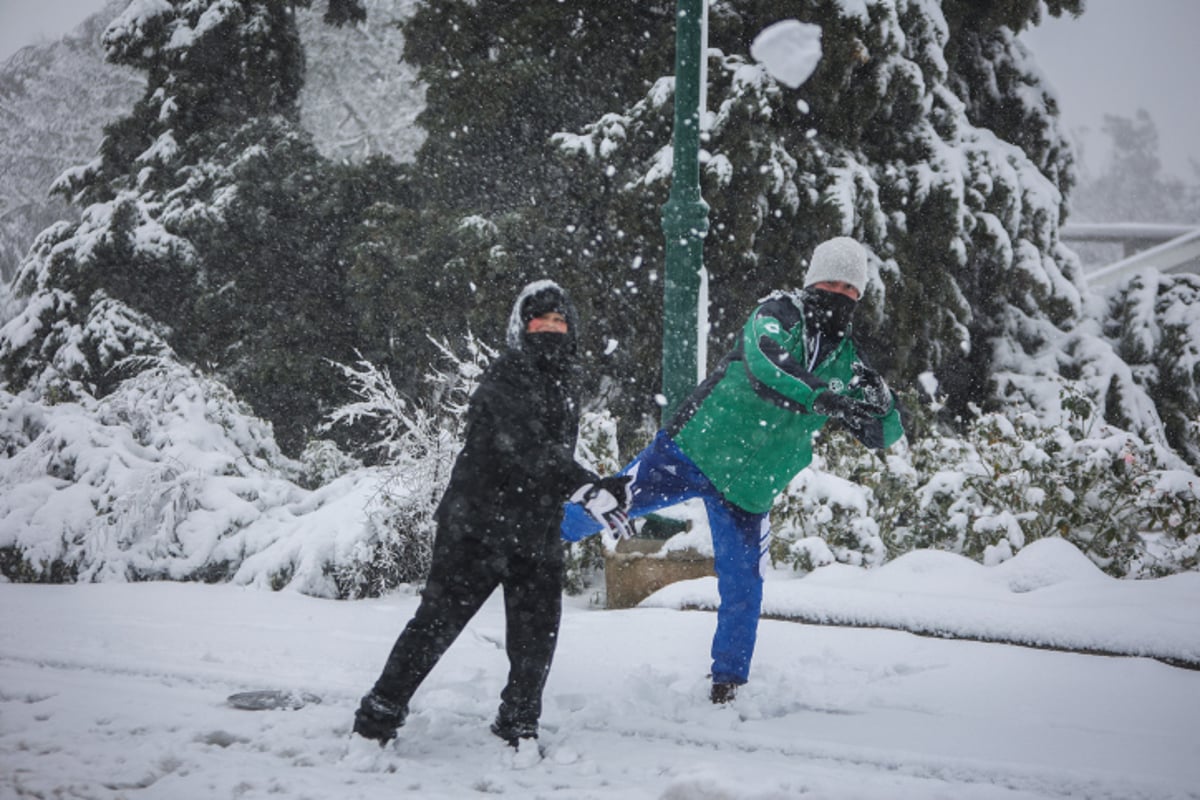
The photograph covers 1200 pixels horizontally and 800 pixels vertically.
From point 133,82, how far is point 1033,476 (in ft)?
64.6

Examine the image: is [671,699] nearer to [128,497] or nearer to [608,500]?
[608,500]

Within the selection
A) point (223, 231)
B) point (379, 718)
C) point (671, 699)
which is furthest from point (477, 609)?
point (223, 231)

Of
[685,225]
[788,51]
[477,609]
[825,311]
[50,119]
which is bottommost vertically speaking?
[477,609]

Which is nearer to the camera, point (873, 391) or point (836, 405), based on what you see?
point (836, 405)

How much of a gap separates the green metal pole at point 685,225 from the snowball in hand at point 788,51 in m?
3.73

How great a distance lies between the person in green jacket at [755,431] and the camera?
3.31m

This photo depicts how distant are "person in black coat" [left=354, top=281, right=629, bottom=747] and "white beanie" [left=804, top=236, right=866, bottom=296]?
3.45 ft

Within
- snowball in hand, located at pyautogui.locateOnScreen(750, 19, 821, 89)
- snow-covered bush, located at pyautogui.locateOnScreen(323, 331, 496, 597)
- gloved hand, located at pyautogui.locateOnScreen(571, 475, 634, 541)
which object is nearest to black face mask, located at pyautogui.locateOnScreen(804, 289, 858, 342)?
gloved hand, located at pyautogui.locateOnScreen(571, 475, 634, 541)

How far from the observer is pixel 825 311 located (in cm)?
339

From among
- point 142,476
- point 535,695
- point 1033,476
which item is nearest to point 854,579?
point 1033,476

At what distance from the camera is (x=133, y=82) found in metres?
18.9

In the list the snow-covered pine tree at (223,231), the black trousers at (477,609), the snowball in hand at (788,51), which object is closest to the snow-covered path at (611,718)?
the black trousers at (477,609)

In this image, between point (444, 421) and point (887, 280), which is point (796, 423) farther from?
point (887, 280)

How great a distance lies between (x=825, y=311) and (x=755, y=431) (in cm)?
53
